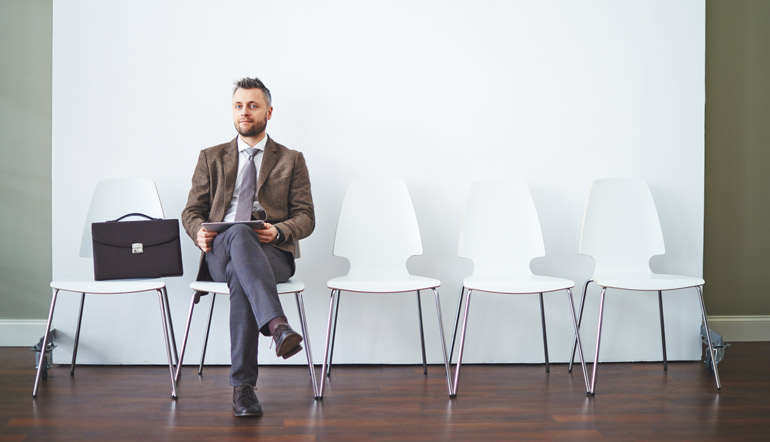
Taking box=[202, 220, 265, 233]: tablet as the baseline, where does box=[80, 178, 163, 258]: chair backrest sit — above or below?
above

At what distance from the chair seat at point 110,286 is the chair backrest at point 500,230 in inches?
52.9

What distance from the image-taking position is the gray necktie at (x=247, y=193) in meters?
2.46

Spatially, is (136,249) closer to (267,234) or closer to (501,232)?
(267,234)

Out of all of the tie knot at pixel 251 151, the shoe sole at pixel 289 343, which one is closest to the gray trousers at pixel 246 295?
the shoe sole at pixel 289 343

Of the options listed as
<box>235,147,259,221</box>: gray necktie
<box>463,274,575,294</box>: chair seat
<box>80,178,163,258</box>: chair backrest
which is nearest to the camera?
<box>463,274,575,294</box>: chair seat

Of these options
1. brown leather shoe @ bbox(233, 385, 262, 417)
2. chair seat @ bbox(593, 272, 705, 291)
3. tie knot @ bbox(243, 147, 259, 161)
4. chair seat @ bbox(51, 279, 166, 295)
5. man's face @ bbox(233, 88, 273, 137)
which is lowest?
brown leather shoe @ bbox(233, 385, 262, 417)

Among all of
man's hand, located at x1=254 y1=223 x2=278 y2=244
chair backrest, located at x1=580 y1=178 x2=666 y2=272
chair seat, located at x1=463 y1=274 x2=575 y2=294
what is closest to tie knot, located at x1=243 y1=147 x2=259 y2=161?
man's hand, located at x1=254 y1=223 x2=278 y2=244

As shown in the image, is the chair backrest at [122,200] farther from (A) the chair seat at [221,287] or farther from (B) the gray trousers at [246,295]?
(B) the gray trousers at [246,295]

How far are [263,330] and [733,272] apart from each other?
2703 millimetres

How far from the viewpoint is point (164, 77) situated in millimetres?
2832

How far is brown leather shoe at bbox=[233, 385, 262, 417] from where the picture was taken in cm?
202

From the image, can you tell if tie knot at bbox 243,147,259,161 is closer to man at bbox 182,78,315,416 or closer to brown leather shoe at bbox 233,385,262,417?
man at bbox 182,78,315,416

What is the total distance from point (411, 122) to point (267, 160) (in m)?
0.76

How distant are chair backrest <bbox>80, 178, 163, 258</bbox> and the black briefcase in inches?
11.7
